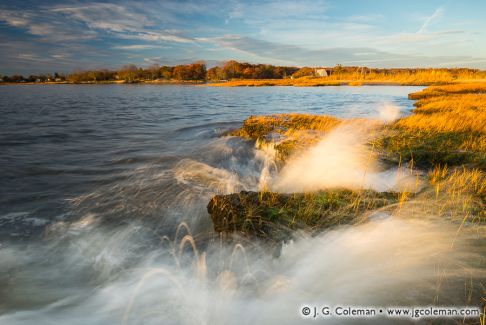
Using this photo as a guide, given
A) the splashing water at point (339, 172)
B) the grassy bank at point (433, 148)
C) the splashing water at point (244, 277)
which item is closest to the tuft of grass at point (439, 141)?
the grassy bank at point (433, 148)

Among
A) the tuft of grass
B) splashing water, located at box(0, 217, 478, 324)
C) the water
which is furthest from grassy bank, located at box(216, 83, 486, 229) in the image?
the water

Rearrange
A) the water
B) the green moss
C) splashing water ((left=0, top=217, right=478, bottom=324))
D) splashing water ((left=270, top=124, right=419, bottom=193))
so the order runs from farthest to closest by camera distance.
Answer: the green moss
splashing water ((left=270, top=124, right=419, bottom=193))
the water
splashing water ((left=0, top=217, right=478, bottom=324))

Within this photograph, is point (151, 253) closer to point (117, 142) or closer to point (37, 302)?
point (37, 302)

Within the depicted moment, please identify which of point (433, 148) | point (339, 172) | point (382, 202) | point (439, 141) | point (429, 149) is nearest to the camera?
point (382, 202)

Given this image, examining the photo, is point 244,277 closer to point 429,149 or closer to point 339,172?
point 339,172

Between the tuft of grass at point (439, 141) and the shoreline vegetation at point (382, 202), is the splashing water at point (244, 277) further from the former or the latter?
the tuft of grass at point (439, 141)

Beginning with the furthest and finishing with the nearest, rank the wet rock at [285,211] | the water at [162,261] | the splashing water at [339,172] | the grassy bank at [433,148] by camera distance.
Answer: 1. the splashing water at [339,172]
2. the grassy bank at [433,148]
3. the wet rock at [285,211]
4. the water at [162,261]

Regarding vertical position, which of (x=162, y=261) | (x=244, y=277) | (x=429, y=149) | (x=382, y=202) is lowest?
(x=162, y=261)

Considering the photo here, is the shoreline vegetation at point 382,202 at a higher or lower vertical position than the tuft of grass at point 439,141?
lower

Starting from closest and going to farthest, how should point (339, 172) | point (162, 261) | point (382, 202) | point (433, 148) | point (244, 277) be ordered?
point (244, 277), point (162, 261), point (382, 202), point (339, 172), point (433, 148)

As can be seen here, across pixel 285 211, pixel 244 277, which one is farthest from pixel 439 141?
pixel 244 277

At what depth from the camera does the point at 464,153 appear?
442 inches

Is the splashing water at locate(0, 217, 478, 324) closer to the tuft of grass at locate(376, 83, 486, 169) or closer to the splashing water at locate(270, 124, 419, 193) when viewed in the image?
the splashing water at locate(270, 124, 419, 193)

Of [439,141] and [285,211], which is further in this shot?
[439,141]
